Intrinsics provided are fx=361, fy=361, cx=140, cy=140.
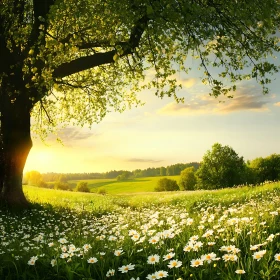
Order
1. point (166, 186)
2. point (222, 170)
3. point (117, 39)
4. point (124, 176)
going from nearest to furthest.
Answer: point (117, 39) → point (222, 170) → point (166, 186) → point (124, 176)

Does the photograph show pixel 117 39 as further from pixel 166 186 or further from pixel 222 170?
pixel 166 186

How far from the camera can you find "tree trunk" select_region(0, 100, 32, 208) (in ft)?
58.6

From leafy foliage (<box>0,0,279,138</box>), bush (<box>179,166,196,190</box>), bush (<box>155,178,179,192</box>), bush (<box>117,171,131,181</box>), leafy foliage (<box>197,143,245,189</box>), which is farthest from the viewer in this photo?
bush (<box>117,171,131,181</box>)

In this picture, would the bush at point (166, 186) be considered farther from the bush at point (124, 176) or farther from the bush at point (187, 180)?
the bush at point (124, 176)

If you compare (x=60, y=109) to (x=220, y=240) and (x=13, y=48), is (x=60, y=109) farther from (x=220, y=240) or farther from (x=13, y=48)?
(x=220, y=240)

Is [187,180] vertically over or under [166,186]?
over

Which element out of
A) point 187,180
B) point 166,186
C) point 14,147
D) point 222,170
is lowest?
point 166,186

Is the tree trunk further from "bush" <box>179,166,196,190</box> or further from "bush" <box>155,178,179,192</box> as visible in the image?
"bush" <box>155,178,179,192</box>

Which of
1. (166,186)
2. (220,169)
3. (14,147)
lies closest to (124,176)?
(166,186)

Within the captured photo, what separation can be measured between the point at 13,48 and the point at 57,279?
49.2ft

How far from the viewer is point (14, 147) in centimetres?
1816

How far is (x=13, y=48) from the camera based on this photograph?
18000 mm

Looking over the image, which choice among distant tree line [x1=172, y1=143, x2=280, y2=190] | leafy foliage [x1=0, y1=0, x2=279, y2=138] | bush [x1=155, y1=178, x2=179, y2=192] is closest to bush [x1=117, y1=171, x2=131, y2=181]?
bush [x1=155, y1=178, x2=179, y2=192]

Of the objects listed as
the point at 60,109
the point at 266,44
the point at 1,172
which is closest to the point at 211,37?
the point at 266,44
